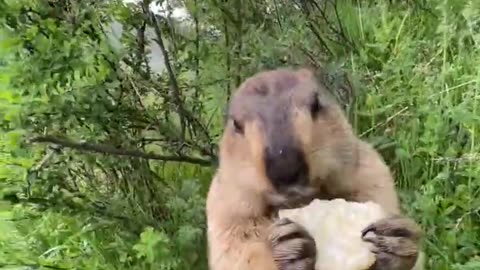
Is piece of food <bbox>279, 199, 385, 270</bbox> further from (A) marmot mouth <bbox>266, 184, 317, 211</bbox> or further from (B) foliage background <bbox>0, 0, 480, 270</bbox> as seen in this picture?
(B) foliage background <bbox>0, 0, 480, 270</bbox>

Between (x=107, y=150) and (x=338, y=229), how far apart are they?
1.13 m

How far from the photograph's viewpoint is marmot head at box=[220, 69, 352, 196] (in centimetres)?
209

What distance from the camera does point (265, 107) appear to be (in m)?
2.25

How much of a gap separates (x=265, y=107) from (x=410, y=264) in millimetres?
444

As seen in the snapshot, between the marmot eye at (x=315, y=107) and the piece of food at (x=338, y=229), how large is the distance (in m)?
0.18

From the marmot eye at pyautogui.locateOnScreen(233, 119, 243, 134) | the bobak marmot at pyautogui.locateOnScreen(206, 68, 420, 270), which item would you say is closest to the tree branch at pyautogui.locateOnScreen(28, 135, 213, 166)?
the bobak marmot at pyautogui.locateOnScreen(206, 68, 420, 270)

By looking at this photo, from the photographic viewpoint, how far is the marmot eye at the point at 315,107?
2273 millimetres

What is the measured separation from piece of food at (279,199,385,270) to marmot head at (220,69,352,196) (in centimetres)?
10

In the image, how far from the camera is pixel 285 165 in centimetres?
207

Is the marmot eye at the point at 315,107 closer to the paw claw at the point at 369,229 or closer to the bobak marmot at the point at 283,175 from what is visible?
the bobak marmot at the point at 283,175

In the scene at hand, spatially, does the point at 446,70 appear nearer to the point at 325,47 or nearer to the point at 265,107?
the point at 325,47

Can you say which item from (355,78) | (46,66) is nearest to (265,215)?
(46,66)

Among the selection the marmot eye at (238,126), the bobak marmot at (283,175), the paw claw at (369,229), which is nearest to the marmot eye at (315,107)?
the bobak marmot at (283,175)

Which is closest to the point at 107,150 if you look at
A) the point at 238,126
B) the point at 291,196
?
the point at 238,126
